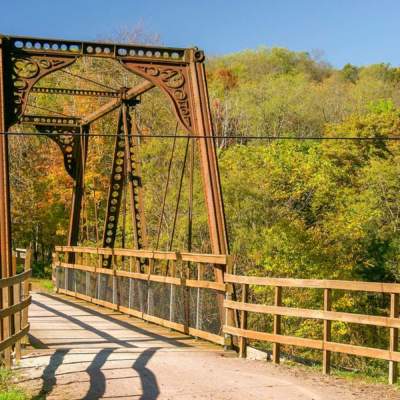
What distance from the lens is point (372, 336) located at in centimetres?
2870

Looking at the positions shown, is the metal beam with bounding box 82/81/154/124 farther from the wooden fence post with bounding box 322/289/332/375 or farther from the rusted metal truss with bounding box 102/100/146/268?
the wooden fence post with bounding box 322/289/332/375

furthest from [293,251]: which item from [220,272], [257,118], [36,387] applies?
[257,118]

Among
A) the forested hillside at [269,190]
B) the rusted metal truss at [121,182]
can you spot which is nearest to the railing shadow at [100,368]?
the rusted metal truss at [121,182]

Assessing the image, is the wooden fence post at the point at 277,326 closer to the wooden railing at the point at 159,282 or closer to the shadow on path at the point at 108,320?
the wooden railing at the point at 159,282

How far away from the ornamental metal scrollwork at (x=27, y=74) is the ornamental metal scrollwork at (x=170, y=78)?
110cm

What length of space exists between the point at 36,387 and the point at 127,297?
7.89 m

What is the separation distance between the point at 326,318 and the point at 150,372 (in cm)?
207

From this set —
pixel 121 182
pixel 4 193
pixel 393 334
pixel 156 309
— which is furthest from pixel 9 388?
pixel 121 182

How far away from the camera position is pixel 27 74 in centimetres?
1172

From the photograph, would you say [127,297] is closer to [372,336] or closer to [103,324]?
[103,324]

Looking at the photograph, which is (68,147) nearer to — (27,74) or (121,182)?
Result: (121,182)

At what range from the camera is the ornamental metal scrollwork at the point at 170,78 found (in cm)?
1207

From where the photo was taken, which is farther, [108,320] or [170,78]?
[108,320]

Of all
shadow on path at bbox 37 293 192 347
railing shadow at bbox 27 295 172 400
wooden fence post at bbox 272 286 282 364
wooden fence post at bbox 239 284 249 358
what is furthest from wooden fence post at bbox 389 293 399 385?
shadow on path at bbox 37 293 192 347
